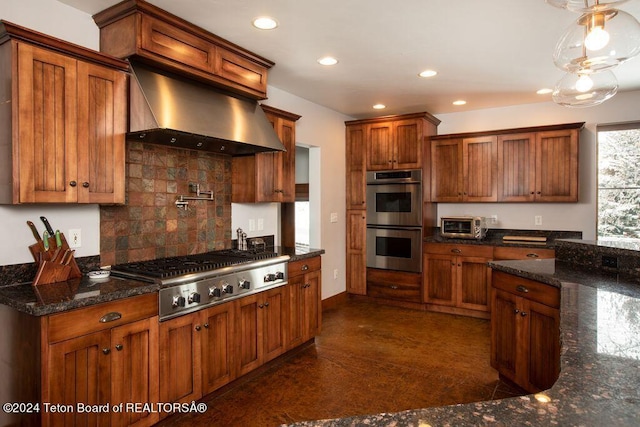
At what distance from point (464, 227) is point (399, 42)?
2.68 meters

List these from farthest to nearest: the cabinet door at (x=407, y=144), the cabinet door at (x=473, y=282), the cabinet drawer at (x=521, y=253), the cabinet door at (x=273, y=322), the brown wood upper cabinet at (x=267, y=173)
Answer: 1. the cabinet door at (x=407, y=144)
2. the cabinet door at (x=473, y=282)
3. the cabinet drawer at (x=521, y=253)
4. the brown wood upper cabinet at (x=267, y=173)
5. the cabinet door at (x=273, y=322)

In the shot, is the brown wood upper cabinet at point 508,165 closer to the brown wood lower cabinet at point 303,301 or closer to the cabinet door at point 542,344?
the brown wood lower cabinet at point 303,301

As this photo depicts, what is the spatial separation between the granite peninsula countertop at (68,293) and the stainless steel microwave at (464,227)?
374cm

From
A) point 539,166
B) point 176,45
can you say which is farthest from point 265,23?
point 539,166

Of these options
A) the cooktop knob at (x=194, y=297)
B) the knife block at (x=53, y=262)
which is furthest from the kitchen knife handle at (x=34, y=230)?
the cooktop knob at (x=194, y=297)

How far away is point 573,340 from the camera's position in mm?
1311

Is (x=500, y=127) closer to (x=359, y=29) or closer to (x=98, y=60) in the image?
(x=359, y=29)

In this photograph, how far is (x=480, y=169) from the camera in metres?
4.94

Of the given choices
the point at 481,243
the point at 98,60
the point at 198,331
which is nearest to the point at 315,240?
the point at 481,243

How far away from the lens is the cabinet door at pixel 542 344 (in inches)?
88.9

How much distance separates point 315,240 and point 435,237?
157 centimetres

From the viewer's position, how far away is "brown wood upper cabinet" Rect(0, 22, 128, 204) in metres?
1.94

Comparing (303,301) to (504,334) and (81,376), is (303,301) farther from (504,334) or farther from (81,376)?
(81,376)

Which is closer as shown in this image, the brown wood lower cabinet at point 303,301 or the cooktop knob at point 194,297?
the cooktop knob at point 194,297
